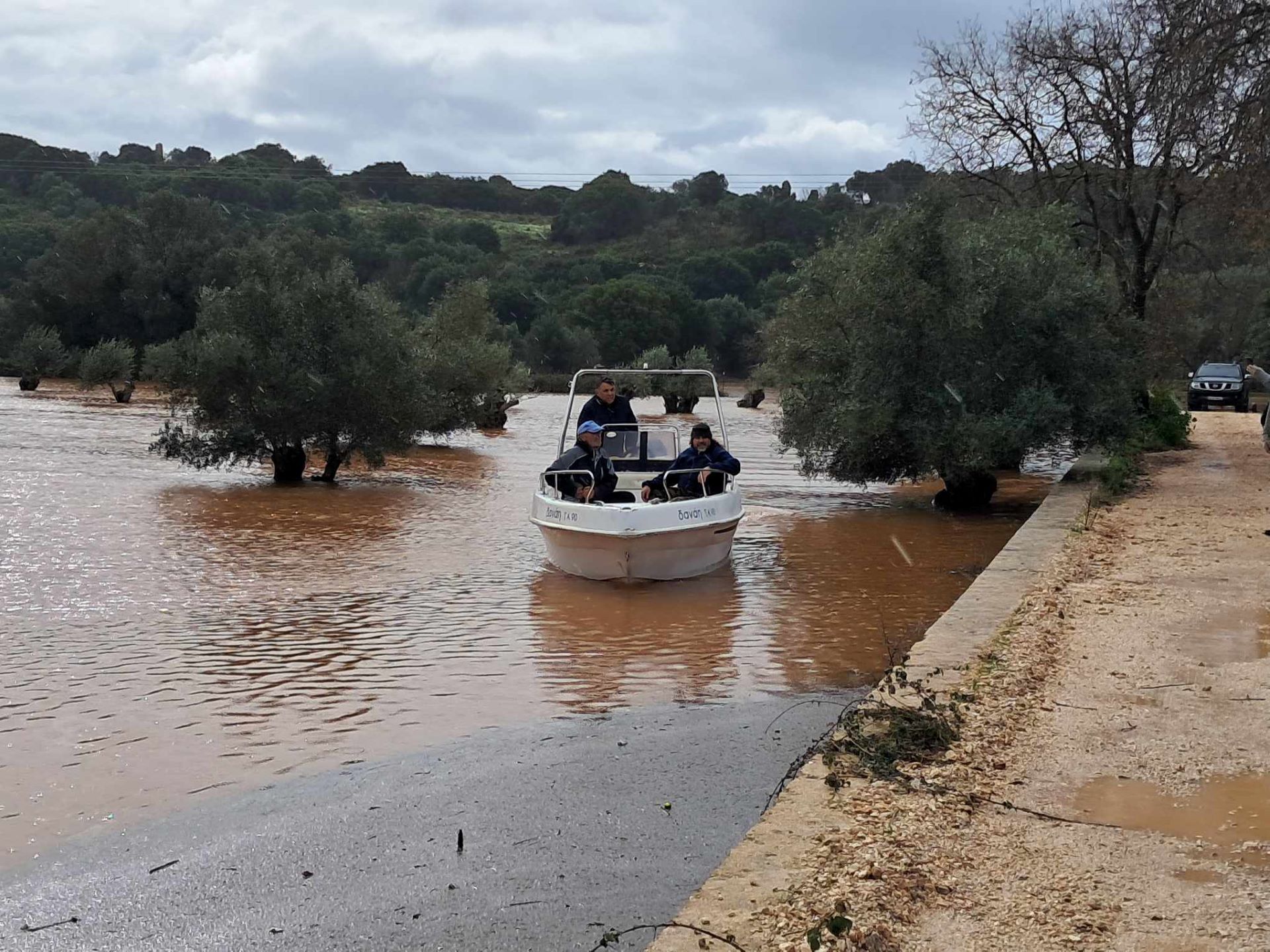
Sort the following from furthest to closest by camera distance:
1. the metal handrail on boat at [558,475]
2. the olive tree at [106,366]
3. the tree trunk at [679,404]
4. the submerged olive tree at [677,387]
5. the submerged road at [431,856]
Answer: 1. the olive tree at [106,366]
2. the tree trunk at [679,404]
3. the submerged olive tree at [677,387]
4. the metal handrail on boat at [558,475]
5. the submerged road at [431,856]

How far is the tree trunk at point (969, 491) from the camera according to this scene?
1992 centimetres

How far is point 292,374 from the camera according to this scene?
24.1 m

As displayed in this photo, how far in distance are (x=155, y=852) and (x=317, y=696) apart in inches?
118

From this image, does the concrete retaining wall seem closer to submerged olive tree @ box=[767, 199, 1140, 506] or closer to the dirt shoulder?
the dirt shoulder

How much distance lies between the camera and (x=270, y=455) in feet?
83.9

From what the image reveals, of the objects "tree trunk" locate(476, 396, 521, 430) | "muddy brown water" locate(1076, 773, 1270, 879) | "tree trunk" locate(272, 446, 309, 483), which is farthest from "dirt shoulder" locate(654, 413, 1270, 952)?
"tree trunk" locate(476, 396, 521, 430)

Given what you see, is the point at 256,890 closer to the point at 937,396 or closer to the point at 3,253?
the point at 937,396

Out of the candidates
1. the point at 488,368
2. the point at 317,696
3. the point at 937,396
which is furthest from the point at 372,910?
the point at 488,368

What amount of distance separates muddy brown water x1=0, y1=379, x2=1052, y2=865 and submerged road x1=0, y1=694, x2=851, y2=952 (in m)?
0.49

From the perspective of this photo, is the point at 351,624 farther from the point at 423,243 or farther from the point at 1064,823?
the point at 423,243

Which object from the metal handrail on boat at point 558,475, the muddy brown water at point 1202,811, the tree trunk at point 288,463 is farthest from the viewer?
the tree trunk at point 288,463

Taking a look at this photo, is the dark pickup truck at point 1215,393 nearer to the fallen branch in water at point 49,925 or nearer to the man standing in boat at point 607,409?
the man standing in boat at point 607,409

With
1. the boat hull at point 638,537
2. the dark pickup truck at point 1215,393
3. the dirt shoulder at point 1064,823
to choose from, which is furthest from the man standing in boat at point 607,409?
the dark pickup truck at point 1215,393

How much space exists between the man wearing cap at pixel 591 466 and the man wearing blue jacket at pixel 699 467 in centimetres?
41
